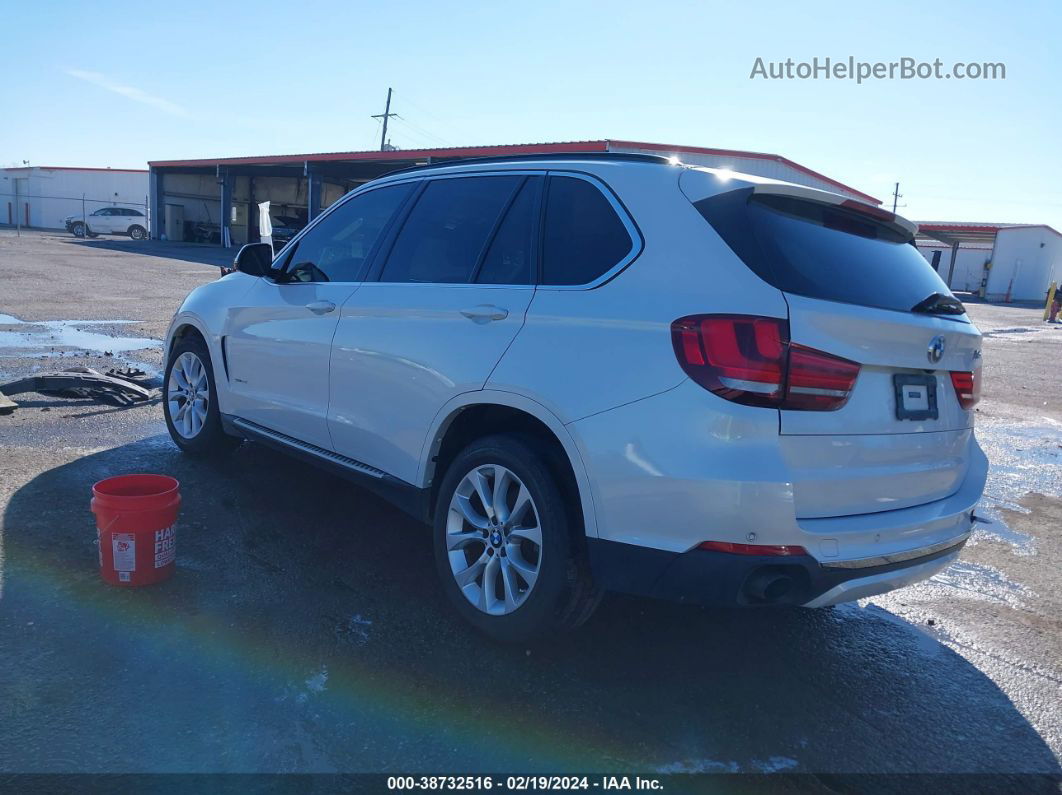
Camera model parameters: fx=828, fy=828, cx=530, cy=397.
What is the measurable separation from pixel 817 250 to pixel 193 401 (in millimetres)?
4318

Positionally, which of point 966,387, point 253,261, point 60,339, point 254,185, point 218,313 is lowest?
point 60,339

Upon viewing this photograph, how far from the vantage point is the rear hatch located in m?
2.76

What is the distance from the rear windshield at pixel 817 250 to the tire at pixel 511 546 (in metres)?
1.09

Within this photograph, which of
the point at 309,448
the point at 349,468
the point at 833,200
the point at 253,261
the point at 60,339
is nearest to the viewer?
the point at 833,200

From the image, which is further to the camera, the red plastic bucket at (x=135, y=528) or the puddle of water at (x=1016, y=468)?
the puddle of water at (x=1016, y=468)

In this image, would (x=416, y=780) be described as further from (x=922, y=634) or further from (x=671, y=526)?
(x=922, y=634)

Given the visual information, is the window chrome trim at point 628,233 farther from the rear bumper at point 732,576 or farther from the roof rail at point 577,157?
the rear bumper at point 732,576

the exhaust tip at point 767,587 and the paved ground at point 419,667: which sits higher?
the exhaust tip at point 767,587

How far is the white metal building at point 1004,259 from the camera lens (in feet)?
157

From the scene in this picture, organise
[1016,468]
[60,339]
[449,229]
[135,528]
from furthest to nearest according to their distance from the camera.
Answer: [60,339] < [1016,468] < [449,229] < [135,528]

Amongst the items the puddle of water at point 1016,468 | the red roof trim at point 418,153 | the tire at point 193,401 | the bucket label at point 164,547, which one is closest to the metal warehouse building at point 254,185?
the red roof trim at point 418,153

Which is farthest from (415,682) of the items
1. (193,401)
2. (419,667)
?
(193,401)

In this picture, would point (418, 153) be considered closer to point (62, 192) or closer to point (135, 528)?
point (135, 528)

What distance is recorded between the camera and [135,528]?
360 centimetres
